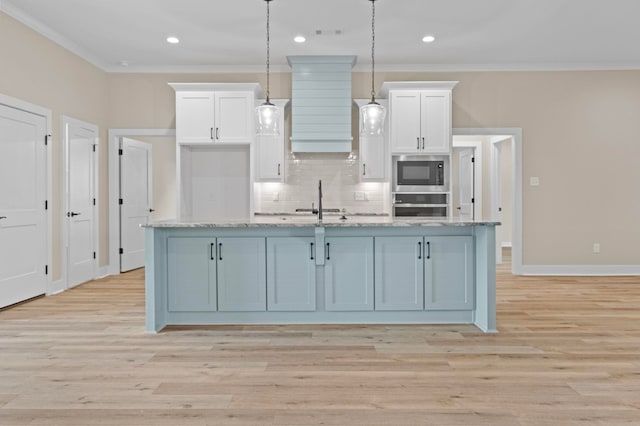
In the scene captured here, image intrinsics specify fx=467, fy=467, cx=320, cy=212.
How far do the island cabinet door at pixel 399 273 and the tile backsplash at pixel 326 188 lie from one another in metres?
2.73

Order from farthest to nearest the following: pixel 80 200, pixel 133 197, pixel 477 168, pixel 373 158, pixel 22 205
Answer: pixel 477 168 → pixel 133 197 → pixel 373 158 → pixel 80 200 → pixel 22 205

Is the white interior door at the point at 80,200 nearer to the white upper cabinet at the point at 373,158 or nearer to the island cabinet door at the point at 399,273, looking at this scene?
the white upper cabinet at the point at 373,158

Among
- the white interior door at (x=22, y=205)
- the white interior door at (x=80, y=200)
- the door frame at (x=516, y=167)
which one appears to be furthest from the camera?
the door frame at (x=516, y=167)

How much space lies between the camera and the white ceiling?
462cm

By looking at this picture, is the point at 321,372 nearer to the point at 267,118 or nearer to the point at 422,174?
the point at 267,118

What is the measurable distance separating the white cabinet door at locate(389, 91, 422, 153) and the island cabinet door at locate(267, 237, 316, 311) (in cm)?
272

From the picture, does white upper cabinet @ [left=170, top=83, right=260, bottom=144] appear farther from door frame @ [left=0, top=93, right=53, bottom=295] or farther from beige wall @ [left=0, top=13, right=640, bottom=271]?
door frame @ [left=0, top=93, right=53, bottom=295]

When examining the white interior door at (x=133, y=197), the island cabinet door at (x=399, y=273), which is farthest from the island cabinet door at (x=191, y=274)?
the white interior door at (x=133, y=197)

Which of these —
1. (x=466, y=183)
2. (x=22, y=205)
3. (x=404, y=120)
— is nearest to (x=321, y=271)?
(x=404, y=120)

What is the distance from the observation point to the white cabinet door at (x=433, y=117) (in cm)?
614

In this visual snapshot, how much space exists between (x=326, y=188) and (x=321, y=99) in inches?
49.2

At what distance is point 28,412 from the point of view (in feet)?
7.81

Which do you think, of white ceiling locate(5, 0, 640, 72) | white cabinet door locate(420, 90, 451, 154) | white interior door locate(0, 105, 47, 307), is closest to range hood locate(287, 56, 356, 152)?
white ceiling locate(5, 0, 640, 72)

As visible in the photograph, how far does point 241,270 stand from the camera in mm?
3941
